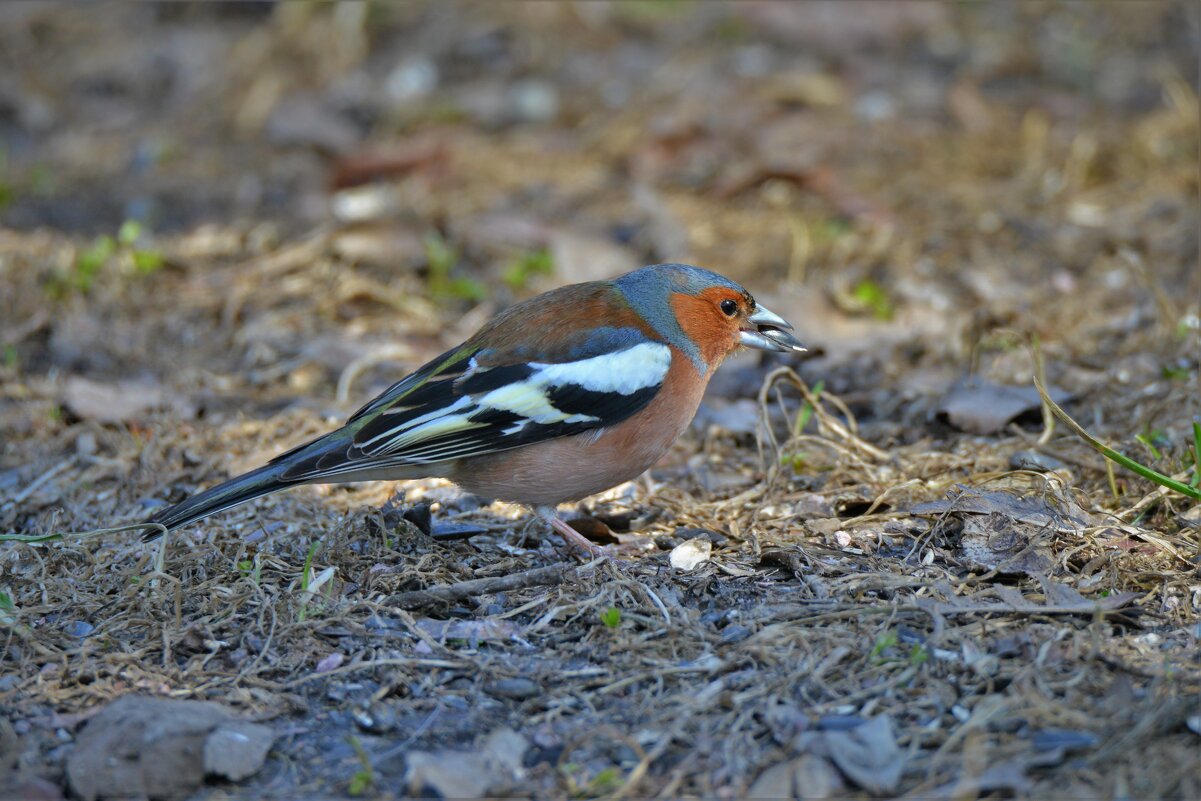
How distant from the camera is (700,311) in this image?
4613 millimetres

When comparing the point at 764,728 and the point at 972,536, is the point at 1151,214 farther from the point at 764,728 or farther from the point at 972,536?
the point at 764,728

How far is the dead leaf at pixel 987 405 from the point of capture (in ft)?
16.1

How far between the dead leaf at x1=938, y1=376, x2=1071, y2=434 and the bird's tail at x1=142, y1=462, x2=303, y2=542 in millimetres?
2619

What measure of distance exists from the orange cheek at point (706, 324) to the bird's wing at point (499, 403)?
270 millimetres

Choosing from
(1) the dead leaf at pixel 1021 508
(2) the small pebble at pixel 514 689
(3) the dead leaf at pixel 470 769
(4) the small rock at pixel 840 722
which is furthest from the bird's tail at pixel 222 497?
(1) the dead leaf at pixel 1021 508

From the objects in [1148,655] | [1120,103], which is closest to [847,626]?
[1148,655]

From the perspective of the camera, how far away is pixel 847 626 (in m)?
3.47

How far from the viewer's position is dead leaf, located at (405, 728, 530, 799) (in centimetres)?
292

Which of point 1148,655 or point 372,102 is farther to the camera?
point 372,102

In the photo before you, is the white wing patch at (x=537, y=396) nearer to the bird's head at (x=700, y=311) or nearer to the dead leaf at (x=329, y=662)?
the bird's head at (x=700, y=311)

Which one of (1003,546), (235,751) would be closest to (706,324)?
(1003,546)

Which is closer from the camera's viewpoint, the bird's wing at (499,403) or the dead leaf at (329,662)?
the dead leaf at (329,662)

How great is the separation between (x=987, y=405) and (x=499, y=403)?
2.07 metres

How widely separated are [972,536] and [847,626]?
2.27ft
